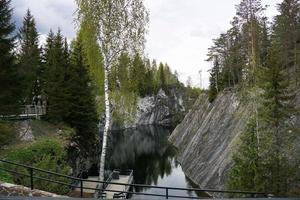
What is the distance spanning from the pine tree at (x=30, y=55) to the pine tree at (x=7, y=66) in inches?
322

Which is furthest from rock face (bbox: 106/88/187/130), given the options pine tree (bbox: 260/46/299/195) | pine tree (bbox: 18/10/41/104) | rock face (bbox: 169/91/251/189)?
pine tree (bbox: 260/46/299/195)

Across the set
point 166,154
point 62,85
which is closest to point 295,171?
point 62,85

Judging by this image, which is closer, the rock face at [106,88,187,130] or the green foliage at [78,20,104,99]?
the green foliage at [78,20,104,99]

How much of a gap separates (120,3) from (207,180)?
21582mm

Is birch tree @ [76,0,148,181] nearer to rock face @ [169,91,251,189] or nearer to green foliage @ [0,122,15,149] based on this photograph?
green foliage @ [0,122,15,149]

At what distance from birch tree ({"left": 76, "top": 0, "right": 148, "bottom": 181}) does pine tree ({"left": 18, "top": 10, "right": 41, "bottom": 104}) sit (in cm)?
1678

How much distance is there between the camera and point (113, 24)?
20875 millimetres

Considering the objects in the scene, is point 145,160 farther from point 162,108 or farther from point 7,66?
point 162,108

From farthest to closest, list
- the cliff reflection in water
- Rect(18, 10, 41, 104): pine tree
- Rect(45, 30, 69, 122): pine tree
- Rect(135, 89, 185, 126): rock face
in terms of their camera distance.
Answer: Rect(135, 89, 185, 126): rock face, the cliff reflection in water, Rect(18, 10, 41, 104): pine tree, Rect(45, 30, 69, 122): pine tree

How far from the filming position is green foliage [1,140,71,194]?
17.9 meters

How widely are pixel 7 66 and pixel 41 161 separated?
9754mm

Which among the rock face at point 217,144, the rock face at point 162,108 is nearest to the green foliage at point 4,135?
the rock face at point 217,144

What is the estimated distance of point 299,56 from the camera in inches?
1537

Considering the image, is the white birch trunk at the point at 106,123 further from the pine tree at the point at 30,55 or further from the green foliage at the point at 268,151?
the pine tree at the point at 30,55
